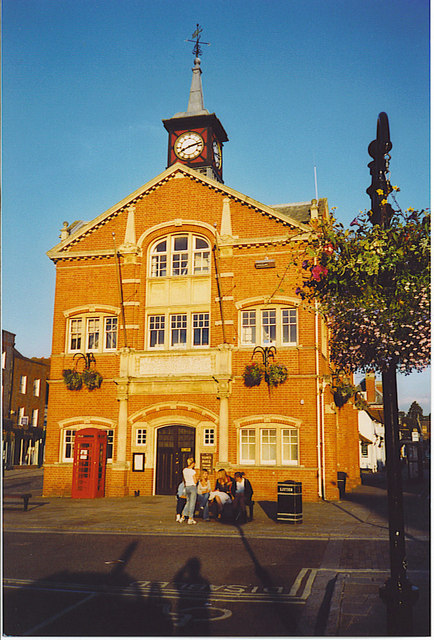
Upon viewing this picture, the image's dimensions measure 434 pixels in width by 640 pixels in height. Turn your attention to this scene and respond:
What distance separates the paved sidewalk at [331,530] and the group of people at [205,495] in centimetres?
44

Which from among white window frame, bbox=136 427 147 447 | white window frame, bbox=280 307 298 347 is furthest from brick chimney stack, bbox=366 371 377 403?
white window frame, bbox=136 427 147 447

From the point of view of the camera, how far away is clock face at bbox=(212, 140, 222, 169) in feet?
104

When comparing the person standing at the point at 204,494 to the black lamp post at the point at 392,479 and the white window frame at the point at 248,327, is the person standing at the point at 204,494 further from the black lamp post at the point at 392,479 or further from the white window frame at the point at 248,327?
the black lamp post at the point at 392,479

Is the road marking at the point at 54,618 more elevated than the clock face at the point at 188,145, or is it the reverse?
the clock face at the point at 188,145

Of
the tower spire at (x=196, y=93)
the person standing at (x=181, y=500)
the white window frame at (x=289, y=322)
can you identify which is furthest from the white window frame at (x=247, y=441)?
the tower spire at (x=196, y=93)

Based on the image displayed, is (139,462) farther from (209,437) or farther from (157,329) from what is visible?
(157,329)

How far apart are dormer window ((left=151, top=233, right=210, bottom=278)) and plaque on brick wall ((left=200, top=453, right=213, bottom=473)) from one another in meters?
7.90

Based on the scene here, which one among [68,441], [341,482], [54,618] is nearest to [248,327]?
[341,482]

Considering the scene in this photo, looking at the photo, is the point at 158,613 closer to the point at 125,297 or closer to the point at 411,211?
the point at 411,211

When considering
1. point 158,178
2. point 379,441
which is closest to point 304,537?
point 158,178

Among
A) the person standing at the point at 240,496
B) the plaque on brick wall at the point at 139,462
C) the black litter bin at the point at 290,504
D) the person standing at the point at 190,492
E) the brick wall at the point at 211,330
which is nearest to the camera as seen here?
the black litter bin at the point at 290,504

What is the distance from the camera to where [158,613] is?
7773mm

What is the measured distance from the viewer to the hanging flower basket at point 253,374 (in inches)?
922

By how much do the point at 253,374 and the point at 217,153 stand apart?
47.9ft
